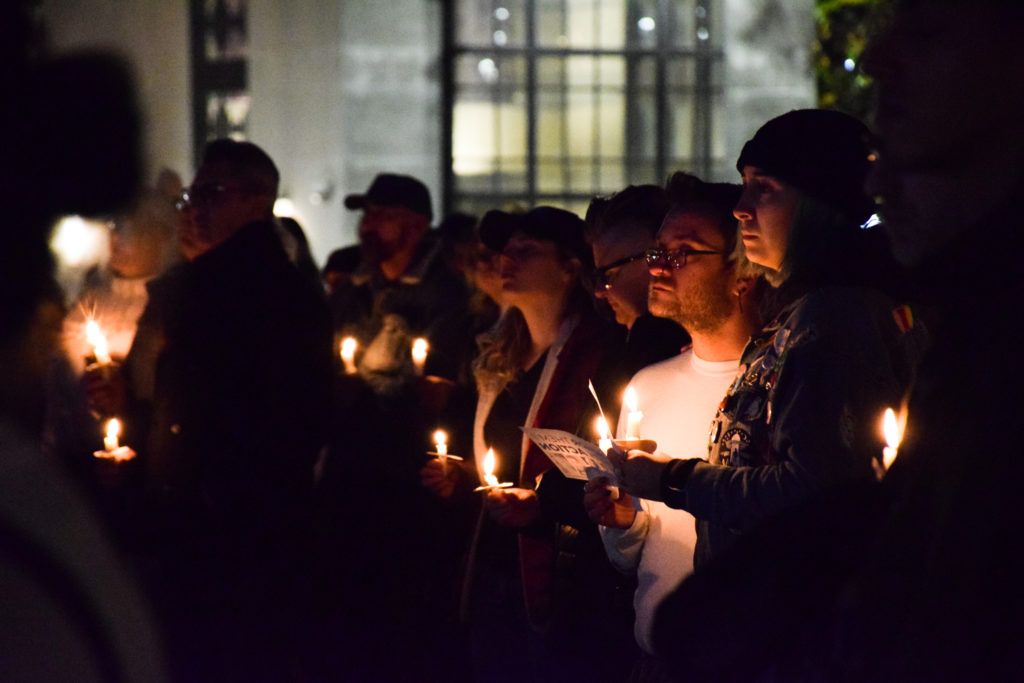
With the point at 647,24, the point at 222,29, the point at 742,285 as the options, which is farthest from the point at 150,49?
the point at 742,285

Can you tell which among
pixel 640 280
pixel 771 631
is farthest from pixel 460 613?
pixel 771 631

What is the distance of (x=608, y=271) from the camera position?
13.2 ft

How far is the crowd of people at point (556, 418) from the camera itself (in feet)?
5.11

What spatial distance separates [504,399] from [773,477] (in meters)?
1.88

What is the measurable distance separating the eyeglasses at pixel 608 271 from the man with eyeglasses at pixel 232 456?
1.31 meters

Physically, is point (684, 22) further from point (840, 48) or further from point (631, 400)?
point (631, 400)

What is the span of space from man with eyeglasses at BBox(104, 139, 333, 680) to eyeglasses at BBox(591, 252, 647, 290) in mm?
1310

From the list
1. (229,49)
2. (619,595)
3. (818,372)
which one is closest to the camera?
(818,372)

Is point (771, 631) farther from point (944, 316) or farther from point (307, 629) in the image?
point (307, 629)

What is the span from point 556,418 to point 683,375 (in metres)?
0.77

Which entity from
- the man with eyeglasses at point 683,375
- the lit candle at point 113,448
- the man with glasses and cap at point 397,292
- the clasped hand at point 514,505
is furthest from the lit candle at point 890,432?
the man with glasses and cap at point 397,292

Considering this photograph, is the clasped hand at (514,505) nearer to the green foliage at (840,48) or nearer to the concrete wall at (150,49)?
the green foliage at (840,48)

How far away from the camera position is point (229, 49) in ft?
74.2

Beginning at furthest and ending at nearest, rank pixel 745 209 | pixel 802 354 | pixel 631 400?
pixel 631 400
pixel 745 209
pixel 802 354
